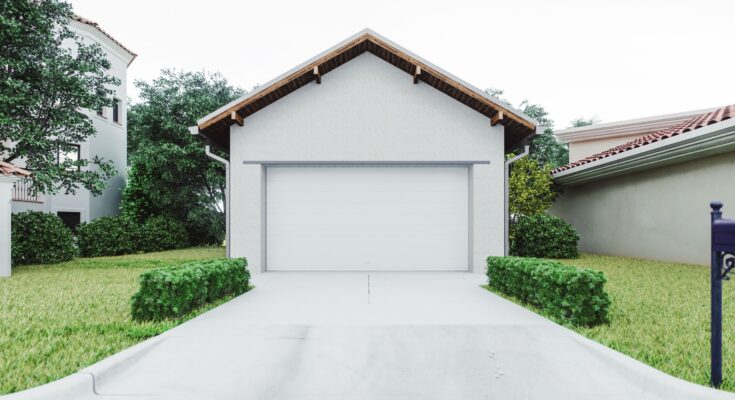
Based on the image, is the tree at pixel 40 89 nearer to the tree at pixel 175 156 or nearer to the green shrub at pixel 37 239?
the green shrub at pixel 37 239

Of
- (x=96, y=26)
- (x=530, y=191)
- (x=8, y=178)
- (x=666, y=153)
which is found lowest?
(x=530, y=191)

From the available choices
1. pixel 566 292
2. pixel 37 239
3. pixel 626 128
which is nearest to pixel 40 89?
pixel 37 239

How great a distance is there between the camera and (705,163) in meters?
11.3

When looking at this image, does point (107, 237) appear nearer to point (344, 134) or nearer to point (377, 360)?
point (344, 134)

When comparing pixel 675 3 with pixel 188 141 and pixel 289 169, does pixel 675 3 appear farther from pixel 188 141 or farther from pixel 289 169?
pixel 188 141

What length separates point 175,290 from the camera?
19.6 ft

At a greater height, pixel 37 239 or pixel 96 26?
pixel 96 26

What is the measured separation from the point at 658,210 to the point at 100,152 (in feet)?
74.4

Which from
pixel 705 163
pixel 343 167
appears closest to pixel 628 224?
pixel 705 163

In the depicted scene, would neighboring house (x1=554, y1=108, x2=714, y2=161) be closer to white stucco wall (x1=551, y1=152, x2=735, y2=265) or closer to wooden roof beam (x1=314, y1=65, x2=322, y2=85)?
white stucco wall (x1=551, y1=152, x2=735, y2=265)

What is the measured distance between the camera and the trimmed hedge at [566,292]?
5.53 metres

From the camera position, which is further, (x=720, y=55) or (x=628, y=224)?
(x=720, y=55)

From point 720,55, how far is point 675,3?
6446 mm

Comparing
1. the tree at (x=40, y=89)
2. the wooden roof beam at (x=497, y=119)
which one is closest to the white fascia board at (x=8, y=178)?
the tree at (x=40, y=89)
